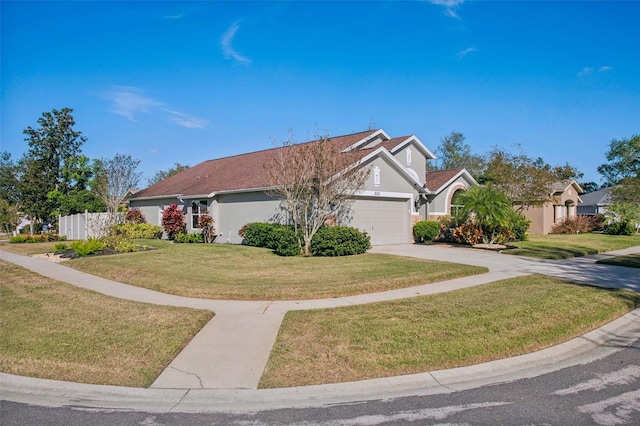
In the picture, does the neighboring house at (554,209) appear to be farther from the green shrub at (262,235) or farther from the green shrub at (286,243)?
the green shrub at (286,243)

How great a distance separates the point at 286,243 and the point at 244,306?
735cm

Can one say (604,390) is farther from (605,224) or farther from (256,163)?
(605,224)

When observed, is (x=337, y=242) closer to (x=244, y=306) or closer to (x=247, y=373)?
(x=244, y=306)

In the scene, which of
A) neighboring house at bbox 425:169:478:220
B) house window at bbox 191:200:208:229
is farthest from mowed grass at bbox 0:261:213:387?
neighboring house at bbox 425:169:478:220

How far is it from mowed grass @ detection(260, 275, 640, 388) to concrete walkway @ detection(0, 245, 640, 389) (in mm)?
345

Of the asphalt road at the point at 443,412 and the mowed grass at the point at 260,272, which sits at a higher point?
the mowed grass at the point at 260,272

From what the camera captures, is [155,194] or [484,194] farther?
[155,194]

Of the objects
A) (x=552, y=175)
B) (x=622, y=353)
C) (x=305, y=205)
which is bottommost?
(x=622, y=353)

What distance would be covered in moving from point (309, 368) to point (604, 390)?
11.3ft

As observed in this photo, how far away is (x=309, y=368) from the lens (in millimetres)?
5484

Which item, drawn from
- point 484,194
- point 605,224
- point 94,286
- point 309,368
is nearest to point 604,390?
point 309,368

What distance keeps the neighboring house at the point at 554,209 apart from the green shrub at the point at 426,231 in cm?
1176

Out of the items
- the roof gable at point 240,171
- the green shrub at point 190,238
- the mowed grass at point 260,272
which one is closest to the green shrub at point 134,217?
the roof gable at point 240,171

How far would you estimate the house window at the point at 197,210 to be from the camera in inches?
920
